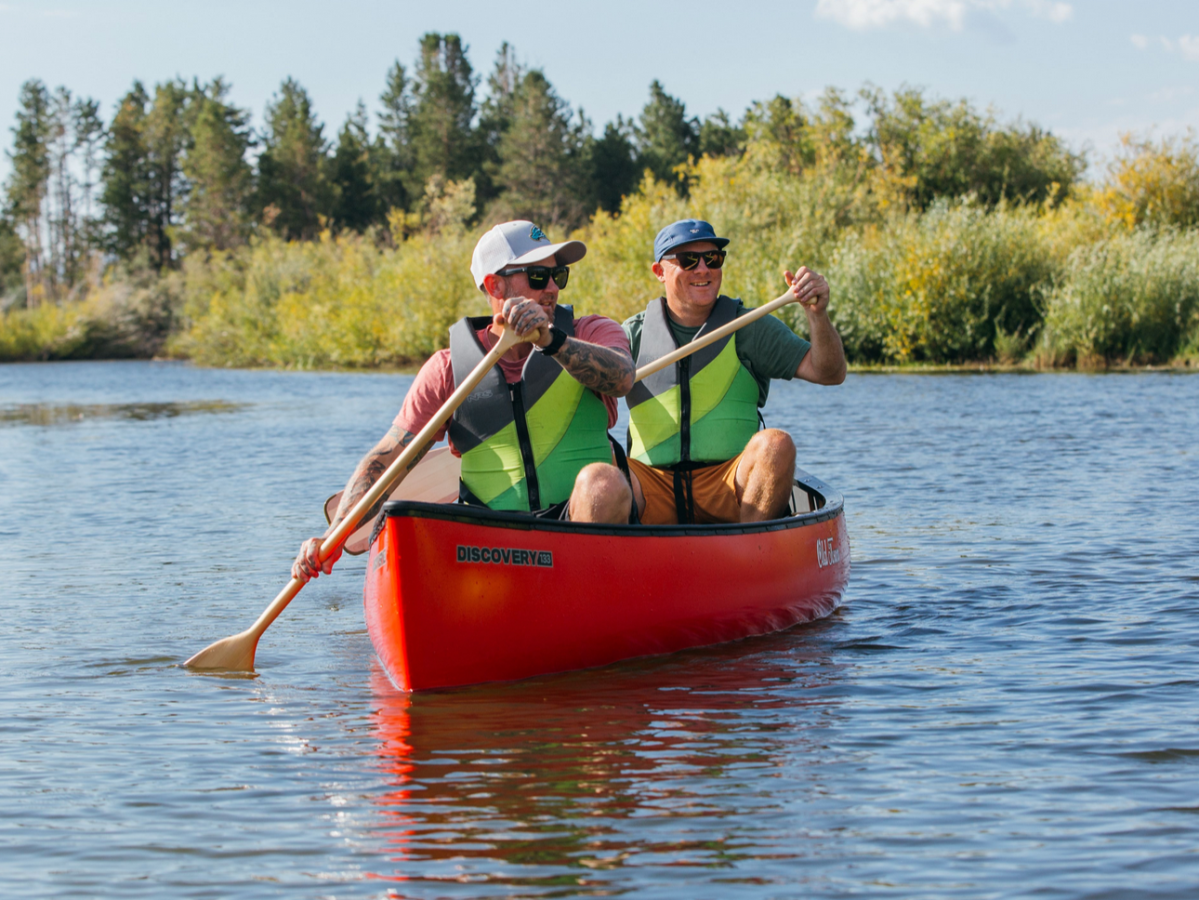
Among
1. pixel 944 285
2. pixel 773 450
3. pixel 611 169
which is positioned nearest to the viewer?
pixel 773 450

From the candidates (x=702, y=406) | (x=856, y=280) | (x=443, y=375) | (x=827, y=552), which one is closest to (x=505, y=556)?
(x=443, y=375)

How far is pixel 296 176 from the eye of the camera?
60.5 m

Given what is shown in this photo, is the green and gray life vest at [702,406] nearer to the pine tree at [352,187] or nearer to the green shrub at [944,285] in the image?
the green shrub at [944,285]

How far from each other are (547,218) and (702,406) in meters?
50.7

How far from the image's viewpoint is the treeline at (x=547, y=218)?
23.9 metres

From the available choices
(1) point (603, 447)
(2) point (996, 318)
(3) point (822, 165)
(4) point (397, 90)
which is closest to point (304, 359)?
(3) point (822, 165)

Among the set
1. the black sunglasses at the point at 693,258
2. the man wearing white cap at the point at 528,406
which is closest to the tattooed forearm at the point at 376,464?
the man wearing white cap at the point at 528,406

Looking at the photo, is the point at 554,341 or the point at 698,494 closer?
the point at 554,341

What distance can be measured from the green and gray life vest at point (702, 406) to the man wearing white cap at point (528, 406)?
732mm

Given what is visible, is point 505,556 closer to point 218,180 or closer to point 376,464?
point 376,464

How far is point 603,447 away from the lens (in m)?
4.65

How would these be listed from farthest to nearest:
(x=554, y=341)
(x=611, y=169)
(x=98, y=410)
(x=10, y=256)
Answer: (x=10, y=256)
(x=611, y=169)
(x=98, y=410)
(x=554, y=341)

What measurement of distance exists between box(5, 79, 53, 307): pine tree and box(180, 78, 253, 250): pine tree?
25.9 ft

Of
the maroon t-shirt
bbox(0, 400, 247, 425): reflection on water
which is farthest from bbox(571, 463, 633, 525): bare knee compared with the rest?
bbox(0, 400, 247, 425): reflection on water
